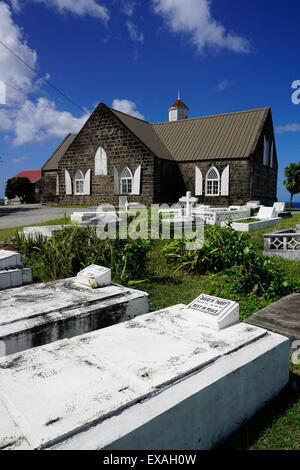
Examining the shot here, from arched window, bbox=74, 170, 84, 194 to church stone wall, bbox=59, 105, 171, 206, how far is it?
0.36m

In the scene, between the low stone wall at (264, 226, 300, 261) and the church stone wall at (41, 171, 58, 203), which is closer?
the low stone wall at (264, 226, 300, 261)

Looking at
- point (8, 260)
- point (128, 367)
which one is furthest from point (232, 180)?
point (128, 367)

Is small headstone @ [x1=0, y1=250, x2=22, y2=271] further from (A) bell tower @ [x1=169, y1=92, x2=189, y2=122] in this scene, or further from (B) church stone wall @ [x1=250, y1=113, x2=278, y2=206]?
(A) bell tower @ [x1=169, y1=92, x2=189, y2=122]

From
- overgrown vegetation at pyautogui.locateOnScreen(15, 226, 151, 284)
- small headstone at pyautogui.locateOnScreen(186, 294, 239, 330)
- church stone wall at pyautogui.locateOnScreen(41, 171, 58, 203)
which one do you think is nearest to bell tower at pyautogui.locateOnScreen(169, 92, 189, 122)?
church stone wall at pyautogui.locateOnScreen(41, 171, 58, 203)

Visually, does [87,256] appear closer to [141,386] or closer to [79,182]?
[141,386]

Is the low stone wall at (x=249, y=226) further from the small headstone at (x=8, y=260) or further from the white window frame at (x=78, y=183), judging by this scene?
the white window frame at (x=78, y=183)

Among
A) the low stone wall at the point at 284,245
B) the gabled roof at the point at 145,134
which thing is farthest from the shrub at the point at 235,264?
the gabled roof at the point at 145,134

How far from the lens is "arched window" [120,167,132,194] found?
24472 mm

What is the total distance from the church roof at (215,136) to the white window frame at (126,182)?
153 inches

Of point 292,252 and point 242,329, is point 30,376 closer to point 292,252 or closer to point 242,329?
point 242,329

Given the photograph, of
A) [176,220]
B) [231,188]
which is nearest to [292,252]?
[176,220]

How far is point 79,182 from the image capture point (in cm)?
2673

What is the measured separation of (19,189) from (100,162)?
18287mm

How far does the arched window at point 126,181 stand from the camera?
24.5m
